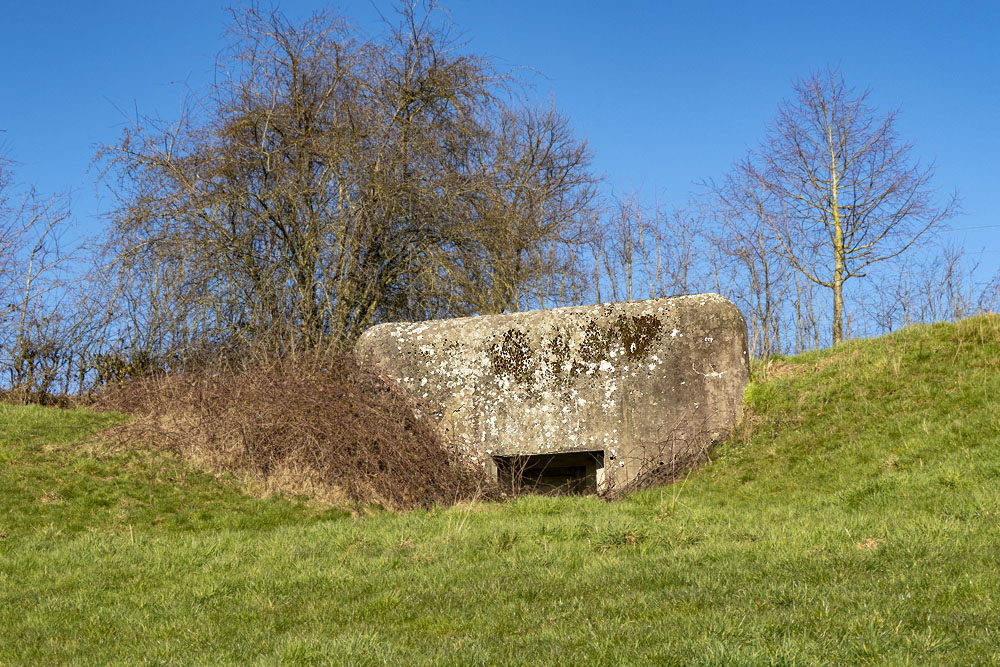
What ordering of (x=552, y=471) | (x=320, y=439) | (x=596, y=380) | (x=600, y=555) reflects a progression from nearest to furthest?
(x=600, y=555) → (x=320, y=439) → (x=596, y=380) → (x=552, y=471)

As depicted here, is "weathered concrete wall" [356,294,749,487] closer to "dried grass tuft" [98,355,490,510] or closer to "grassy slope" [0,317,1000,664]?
"dried grass tuft" [98,355,490,510]

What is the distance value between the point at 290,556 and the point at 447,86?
1257cm

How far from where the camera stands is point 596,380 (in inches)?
461

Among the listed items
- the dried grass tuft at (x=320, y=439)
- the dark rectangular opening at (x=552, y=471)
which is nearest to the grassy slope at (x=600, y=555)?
the dried grass tuft at (x=320, y=439)

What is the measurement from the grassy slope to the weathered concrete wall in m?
0.75

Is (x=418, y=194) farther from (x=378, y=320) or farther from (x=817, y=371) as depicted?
(x=817, y=371)

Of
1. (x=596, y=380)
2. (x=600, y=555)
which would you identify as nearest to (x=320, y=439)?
(x=596, y=380)

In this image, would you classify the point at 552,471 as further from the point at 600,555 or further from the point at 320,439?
the point at 600,555

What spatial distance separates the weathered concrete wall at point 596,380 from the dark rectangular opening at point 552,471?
12.3 inches

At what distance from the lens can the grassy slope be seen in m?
4.44

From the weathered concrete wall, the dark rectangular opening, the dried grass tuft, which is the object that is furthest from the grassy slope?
the dark rectangular opening

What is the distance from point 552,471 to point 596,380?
94.2 inches

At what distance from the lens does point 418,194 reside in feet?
54.2

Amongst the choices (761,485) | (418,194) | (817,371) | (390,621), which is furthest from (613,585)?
(418,194)
